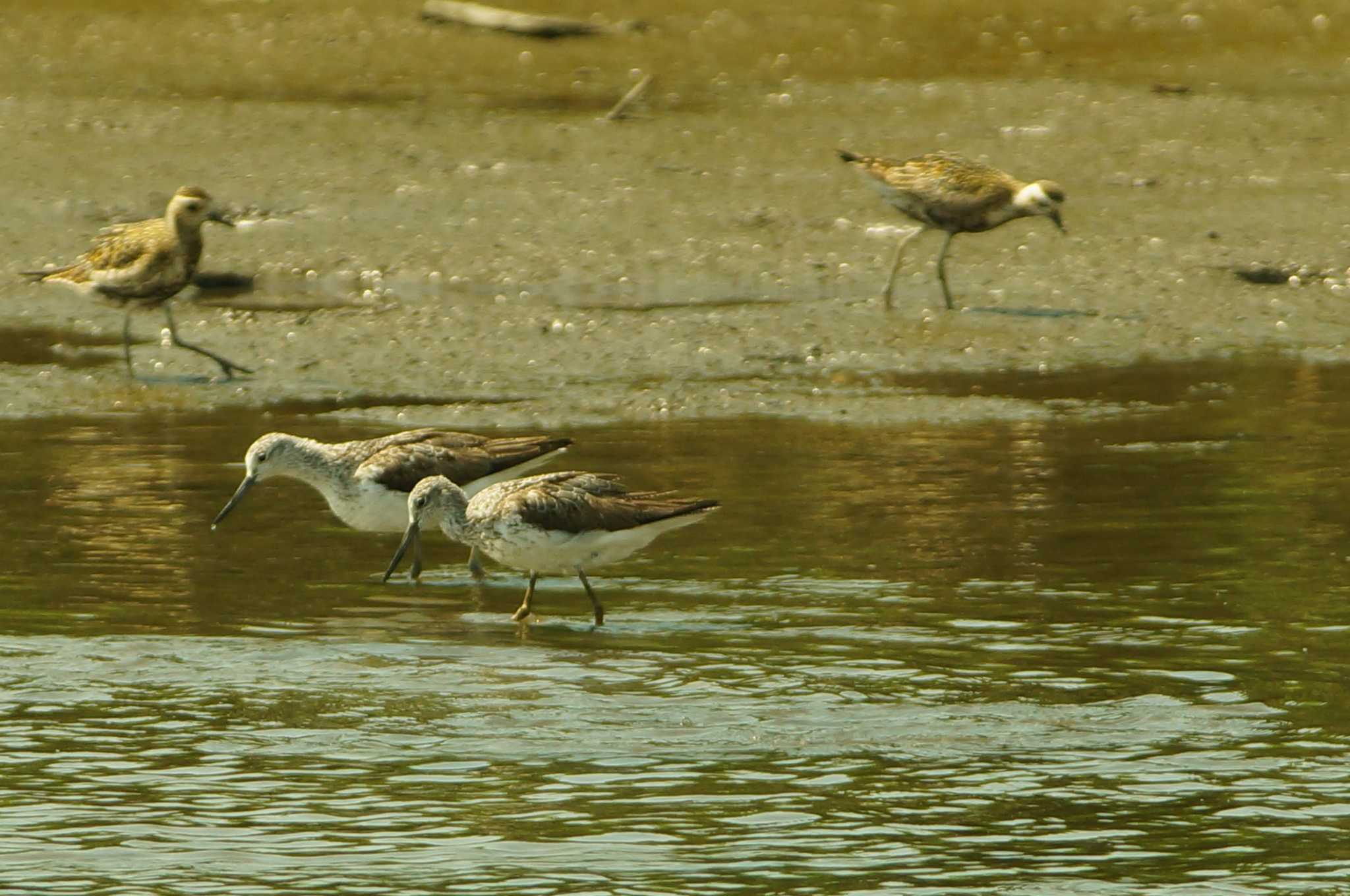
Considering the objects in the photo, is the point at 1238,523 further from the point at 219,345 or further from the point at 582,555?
the point at 219,345

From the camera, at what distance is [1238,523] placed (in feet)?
39.3

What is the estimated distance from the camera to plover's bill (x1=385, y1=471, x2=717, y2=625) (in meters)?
10.4

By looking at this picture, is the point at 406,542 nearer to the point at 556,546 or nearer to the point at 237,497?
the point at 556,546

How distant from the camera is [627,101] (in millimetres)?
23797

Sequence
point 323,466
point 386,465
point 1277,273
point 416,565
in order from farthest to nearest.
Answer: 1. point 1277,273
2. point 323,466
3. point 386,465
4. point 416,565

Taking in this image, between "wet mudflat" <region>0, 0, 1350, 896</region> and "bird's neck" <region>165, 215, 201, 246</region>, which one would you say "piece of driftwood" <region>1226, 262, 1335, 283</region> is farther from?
"bird's neck" <region>165, 215, 201, 246</region>

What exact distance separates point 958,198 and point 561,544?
8.72 metres

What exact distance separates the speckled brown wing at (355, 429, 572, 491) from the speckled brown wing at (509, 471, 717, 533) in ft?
3.60

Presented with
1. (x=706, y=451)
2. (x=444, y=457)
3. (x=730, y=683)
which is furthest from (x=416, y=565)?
(x=706, y=451)

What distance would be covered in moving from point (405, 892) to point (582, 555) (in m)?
3.67

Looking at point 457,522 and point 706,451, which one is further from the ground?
point 706,451

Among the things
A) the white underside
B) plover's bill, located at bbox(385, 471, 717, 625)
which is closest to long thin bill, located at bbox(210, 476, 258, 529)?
plover's bill, located at bbox(385, 471, 717, 625)

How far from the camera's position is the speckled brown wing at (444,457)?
11.6 metres

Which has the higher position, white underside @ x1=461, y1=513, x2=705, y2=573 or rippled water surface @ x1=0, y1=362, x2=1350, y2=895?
white underside @ x1=461, y1=513, x2=705, y2=573
